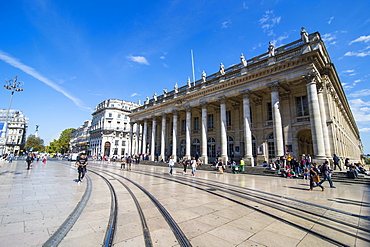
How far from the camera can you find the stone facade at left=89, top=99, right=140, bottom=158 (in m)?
59.1

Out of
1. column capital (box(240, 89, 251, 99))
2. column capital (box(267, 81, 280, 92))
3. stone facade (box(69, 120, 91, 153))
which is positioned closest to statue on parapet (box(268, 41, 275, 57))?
column capital (box(267, 81, 280, 92))

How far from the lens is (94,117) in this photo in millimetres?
68438

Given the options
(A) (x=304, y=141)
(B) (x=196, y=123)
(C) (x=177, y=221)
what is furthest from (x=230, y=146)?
(C) (x=177, y=221)

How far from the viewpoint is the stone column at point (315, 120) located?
1582 cm

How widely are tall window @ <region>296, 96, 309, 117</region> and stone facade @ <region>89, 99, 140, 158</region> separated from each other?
50.9 metres

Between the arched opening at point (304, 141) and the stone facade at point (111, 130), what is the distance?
165 ft

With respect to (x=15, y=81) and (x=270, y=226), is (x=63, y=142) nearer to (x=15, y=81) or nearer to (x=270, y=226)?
(x=15, y=81)

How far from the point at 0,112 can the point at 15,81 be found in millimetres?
70815

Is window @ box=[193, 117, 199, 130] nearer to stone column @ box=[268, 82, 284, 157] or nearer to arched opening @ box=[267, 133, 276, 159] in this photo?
arched opening @ box=[267, 133, 276, 159]

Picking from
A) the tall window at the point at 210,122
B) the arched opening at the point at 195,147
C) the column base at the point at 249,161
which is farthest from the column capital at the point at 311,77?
the arched opening at the point at 195,147

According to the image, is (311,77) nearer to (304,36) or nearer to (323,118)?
(323,118)

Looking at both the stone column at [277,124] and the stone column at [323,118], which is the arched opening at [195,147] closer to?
the stone column at [277,124]

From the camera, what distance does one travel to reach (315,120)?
53.5ft

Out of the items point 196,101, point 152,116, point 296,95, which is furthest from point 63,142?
point 296,95
